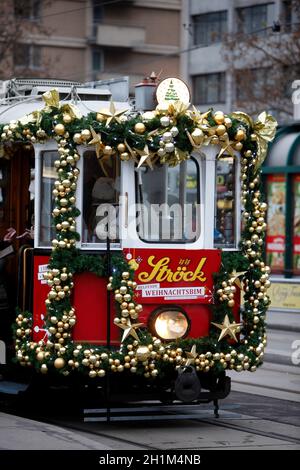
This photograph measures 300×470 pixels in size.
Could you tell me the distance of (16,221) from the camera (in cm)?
1281

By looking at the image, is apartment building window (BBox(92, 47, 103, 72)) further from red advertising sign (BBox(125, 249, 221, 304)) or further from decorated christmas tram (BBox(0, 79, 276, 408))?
red advertising sign (BBox(125, 249, 221, 304))

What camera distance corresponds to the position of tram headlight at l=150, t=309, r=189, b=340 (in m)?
11.1

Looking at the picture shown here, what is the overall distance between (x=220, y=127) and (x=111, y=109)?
106cm

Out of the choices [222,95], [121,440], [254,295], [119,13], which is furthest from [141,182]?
[119,13]

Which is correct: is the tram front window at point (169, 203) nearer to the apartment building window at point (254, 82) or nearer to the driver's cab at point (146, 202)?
the driver's cab at point (146, 202)

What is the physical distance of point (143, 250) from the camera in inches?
436

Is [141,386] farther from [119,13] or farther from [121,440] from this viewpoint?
[119,13]

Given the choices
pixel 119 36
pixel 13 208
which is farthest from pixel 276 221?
pixel 119 36

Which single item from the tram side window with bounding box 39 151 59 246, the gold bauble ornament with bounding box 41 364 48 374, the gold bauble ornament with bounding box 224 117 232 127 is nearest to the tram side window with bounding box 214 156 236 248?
the gold bauble ornament with bounding box 224 117 232 127

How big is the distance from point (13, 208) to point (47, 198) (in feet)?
4.81

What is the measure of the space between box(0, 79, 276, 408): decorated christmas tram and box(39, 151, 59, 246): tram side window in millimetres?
13

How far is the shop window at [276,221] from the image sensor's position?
3163 centimetres

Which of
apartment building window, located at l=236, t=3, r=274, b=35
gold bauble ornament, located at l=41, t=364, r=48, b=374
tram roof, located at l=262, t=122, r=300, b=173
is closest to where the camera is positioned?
gold bauble ornament, located at l=41, t=364, r=48, b=374

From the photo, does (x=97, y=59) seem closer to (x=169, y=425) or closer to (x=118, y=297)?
(x=169, y=425)
